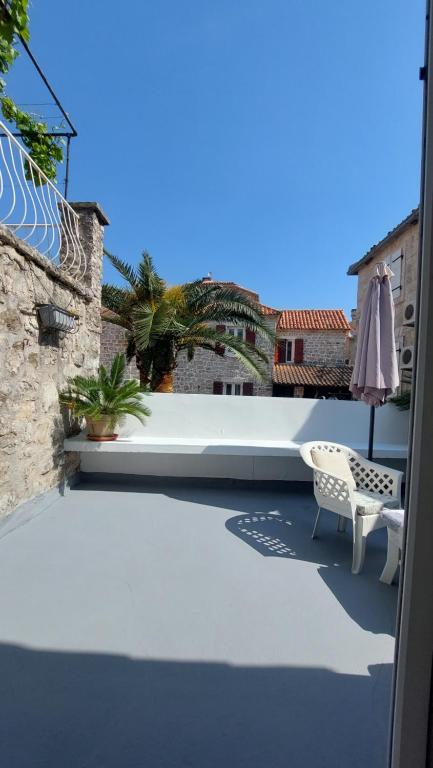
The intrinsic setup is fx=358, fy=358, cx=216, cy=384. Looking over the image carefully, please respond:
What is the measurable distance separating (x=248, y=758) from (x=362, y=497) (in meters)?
1.96

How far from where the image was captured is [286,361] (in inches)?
826

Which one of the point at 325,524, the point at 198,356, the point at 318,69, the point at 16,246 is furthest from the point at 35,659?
the point at 198,356

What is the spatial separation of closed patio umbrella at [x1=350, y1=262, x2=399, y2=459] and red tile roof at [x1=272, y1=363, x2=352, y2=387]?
1614 centimetres

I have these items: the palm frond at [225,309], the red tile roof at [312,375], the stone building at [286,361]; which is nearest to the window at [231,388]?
the stone building at [286,361]

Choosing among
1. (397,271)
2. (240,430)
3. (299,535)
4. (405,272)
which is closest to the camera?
(299,535)

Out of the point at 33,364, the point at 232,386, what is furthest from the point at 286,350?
the point at 33,364

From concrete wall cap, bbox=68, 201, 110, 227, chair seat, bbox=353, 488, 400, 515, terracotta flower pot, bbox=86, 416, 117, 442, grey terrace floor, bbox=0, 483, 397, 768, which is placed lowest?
grey terrace floor, bbox=0, 483, 397, 768

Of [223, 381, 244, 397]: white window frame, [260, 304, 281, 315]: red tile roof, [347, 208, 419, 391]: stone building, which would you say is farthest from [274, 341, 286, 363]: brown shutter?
[347, 208, 419, 391]: stone building

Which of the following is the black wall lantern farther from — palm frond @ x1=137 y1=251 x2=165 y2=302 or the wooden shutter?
the wooden shutter

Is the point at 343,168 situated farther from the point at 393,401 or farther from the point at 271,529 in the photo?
the point at 271,529

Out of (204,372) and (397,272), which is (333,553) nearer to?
(397,272)

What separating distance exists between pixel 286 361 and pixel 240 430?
16.6m

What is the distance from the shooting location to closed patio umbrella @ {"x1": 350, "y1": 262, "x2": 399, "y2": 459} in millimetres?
3301

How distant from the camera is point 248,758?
1.24 metres
